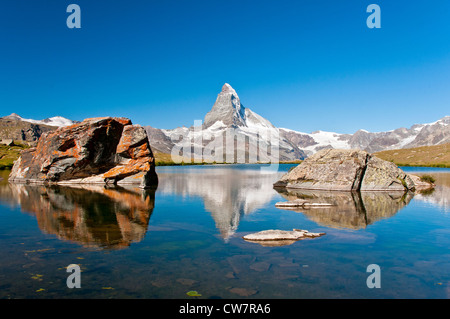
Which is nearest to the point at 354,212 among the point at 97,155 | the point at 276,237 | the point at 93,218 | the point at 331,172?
the point at 276,237

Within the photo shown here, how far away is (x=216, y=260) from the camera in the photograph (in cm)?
1216

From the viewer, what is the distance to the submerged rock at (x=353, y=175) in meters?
38.6

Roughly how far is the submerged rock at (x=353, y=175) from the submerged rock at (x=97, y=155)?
76.0 feet

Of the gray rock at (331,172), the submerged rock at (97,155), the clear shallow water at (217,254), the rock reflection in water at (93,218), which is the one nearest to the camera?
the clear shallow water at (217,254)

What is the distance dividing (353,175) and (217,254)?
30090mm

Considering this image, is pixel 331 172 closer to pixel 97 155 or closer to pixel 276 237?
→ pixel 276 237

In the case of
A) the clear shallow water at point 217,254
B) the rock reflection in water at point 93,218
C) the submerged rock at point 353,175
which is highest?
the submerged rock at point 353,175

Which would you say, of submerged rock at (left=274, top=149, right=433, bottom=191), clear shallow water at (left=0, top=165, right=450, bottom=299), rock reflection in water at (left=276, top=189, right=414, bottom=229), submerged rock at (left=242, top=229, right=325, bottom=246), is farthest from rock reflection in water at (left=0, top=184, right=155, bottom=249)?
submerged rock at (left=274, top=149, right=433, bottom=191)

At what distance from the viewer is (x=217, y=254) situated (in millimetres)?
12969

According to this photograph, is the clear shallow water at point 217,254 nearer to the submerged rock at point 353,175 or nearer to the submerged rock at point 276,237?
the submerged rock at point 276,237

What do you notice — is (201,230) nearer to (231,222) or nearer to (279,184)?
(231,222)

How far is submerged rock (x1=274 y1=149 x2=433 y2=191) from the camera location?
38594 mm

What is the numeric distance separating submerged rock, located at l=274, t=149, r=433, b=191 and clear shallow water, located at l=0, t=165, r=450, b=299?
48.6 feet

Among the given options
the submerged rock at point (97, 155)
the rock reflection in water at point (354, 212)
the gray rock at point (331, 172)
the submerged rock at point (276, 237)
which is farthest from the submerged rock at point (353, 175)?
the submerged rock at point (276, 237)
